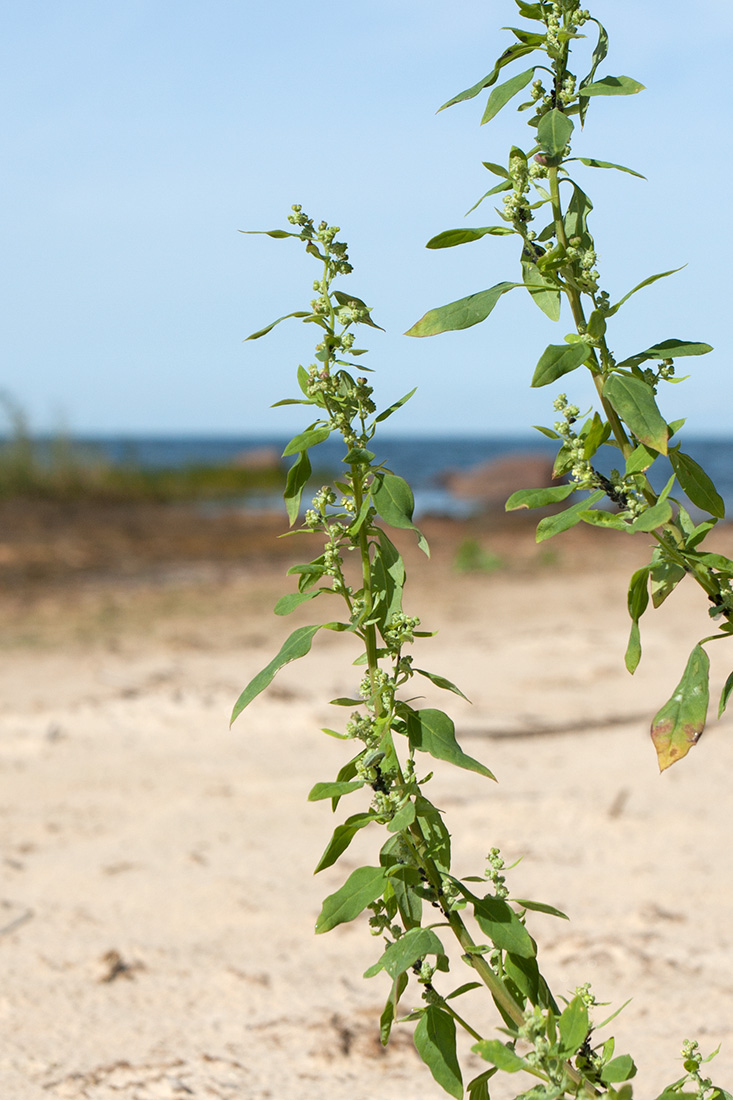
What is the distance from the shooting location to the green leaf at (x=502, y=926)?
3.50 feet

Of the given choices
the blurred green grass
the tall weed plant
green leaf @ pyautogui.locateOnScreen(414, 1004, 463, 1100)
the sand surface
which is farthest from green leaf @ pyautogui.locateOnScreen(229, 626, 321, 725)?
the blurred green grass

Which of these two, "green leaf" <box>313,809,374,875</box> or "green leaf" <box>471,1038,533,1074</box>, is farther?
"green leaf" <box>313,809,374,875</box>

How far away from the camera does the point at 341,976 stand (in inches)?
89.7

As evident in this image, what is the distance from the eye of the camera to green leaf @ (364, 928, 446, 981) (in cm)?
99

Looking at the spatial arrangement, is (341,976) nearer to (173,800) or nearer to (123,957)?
(123,957)

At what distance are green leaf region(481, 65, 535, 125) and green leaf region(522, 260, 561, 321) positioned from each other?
163 millimetres

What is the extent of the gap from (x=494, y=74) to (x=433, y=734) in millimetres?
709

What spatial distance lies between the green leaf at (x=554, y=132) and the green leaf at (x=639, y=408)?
0.24 meters

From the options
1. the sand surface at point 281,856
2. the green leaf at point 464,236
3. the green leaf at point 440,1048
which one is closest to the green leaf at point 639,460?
the green leaf at point 464,236

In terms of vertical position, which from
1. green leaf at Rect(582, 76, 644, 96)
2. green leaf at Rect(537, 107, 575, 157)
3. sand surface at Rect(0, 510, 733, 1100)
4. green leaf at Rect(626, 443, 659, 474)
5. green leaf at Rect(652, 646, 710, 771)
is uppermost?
green leaf at Rect(582, 76, 644, 96)

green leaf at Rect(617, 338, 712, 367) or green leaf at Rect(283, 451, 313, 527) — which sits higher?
green leaf at Rect(617, 338, 712, 367)

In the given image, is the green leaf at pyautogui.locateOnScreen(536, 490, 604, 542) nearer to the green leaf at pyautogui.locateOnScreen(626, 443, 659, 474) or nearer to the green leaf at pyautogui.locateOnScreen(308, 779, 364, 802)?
the green leaf at pyautogui.locateOnScreen(626, 443, 659, 474)

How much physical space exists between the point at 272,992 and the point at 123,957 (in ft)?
1.32

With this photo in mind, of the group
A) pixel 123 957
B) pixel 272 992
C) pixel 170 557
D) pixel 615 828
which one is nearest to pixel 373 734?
pixel 272 992
